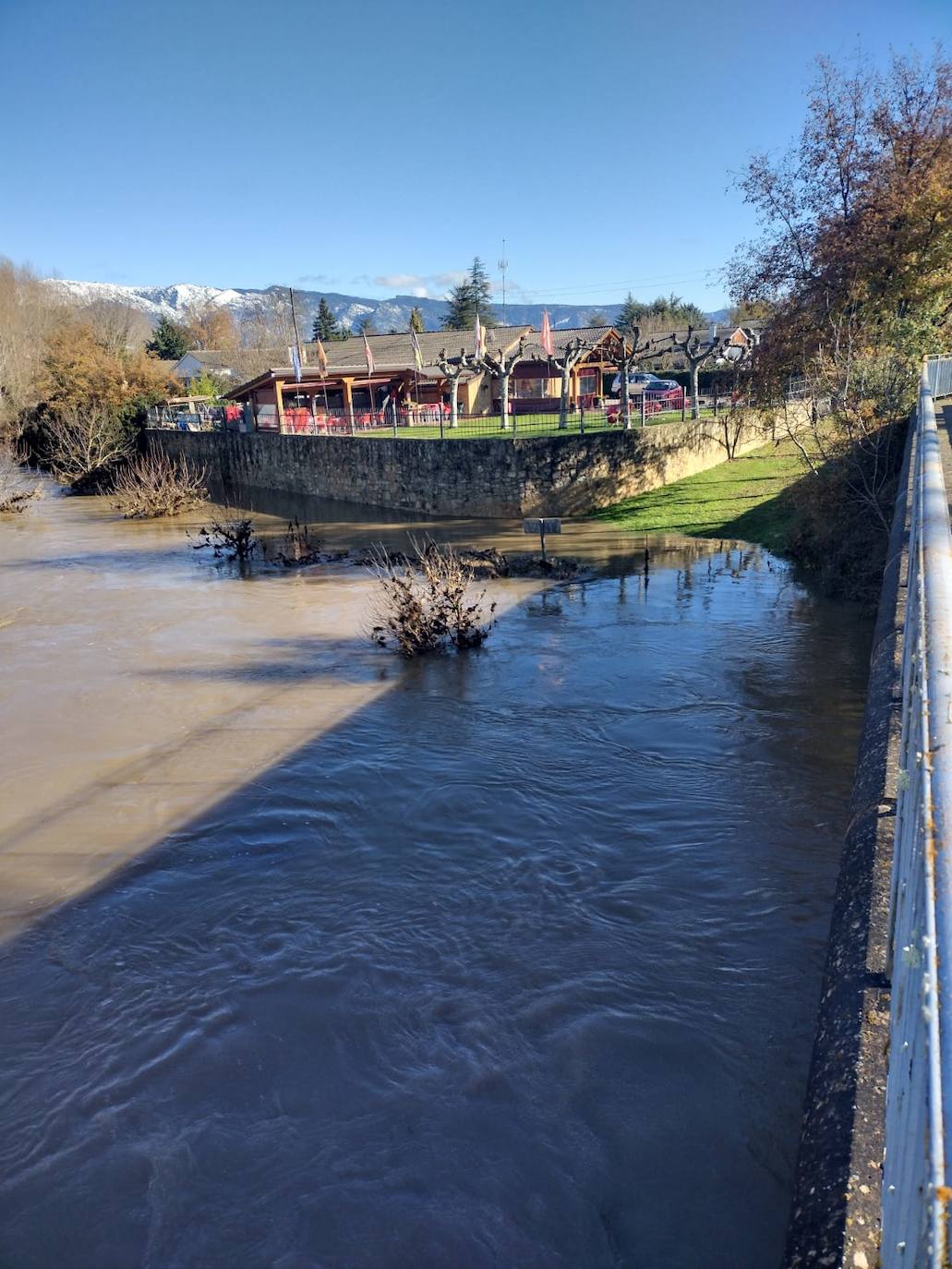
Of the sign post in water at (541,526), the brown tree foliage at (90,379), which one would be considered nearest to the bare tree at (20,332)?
the brown tree foliage at (90,379)

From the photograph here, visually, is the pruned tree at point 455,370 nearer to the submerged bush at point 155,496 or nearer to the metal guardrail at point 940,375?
the submerged bush at point 155,496

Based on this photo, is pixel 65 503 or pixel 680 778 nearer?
pixel 680 778

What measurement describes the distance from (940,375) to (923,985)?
19808 millimetres

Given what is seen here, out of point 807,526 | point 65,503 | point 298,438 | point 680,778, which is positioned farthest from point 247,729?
point 65,503

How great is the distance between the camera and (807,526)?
56.0 feet

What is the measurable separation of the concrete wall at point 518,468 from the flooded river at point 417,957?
Result: 13.7 metres

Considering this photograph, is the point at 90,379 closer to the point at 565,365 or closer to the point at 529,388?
the point at 529,388

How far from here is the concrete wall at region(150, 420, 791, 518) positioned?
24.5 metres

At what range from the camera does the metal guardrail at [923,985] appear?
1095mm

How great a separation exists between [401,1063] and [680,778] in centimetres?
414

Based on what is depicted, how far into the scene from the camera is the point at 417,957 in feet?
18.5

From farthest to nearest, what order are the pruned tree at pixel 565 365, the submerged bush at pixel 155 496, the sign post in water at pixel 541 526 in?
the pruned tree at pixel 565 365
the submerged bush at pixel 155 496
the sign post in water at pixel 541 526

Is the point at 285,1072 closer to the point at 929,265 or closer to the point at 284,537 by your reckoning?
the point at 929,265

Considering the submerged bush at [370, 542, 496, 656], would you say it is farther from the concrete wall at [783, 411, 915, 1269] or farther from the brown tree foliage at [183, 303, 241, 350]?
the brown tree foliage at [183, 303, 241, 350]
